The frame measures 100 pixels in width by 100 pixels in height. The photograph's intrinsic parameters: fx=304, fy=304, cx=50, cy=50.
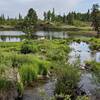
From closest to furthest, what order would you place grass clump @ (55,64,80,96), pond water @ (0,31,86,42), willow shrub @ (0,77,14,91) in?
willow shrub @ (0,77,14,91), grass clump @ (55,64,80,96), pond water @ (0,31,86,42)

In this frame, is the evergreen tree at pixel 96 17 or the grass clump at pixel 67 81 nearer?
the grass clump at pixel 67 81

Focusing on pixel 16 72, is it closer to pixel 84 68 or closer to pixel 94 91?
pixel 94 91

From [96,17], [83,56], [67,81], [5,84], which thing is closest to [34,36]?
[96,17]

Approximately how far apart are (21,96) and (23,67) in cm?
380

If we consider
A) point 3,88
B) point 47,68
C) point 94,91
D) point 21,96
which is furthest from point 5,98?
point 47,68

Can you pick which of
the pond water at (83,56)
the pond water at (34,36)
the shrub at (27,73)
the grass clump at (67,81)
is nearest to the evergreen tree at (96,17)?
the pond water at (34,36)

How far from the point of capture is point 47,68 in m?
28.6

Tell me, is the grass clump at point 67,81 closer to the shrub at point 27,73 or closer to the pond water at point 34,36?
the shrub at point 27,73

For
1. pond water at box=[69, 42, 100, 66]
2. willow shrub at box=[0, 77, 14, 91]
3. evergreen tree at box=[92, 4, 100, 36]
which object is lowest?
pond water at box=[69, 42, 100, 66]

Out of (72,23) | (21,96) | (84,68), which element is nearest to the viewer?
(21,96)

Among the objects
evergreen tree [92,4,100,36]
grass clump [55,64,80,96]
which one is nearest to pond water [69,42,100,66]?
grass clump [55,64,80,96]

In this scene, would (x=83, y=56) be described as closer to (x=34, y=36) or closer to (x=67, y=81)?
(x=67, y=81)

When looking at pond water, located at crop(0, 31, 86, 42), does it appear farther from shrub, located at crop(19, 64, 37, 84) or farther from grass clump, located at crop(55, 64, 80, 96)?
grass clump, located at crop(55, 64, 80, 96)

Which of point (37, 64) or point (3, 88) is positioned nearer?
point (3, 88)
